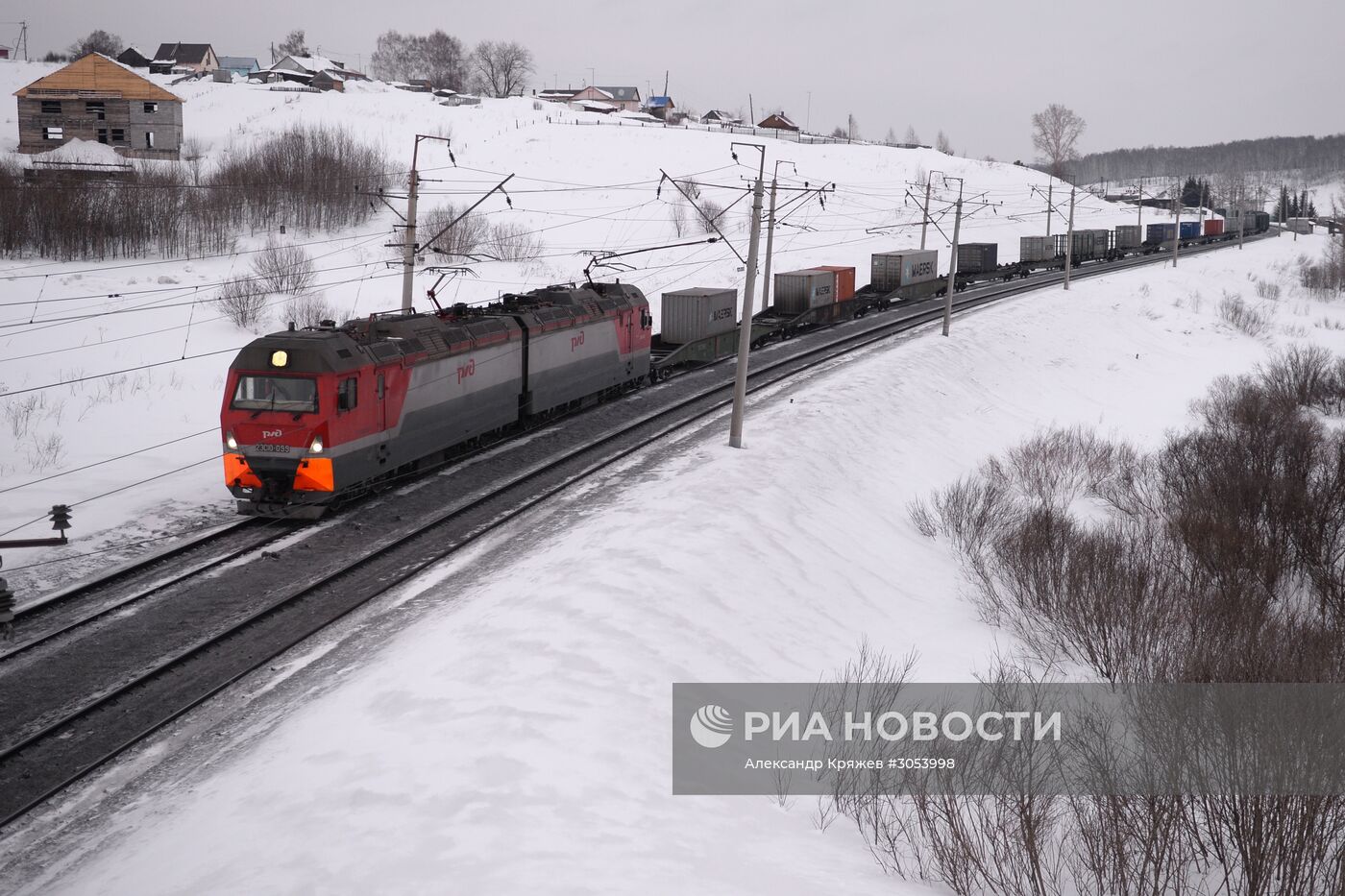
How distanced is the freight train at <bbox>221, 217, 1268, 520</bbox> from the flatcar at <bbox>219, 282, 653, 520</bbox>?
0.03m

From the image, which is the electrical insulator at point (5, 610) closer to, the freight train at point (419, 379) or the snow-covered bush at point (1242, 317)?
the freight train at point (419, 379)

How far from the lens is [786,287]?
4531cm

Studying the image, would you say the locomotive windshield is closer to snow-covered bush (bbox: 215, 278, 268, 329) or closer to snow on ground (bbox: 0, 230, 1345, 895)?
snow on ground (bbox: 0, 230, 1345, 895)

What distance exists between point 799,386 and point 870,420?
3505 mm

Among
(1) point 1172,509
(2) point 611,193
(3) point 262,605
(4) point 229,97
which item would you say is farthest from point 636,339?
(4) point 229,97

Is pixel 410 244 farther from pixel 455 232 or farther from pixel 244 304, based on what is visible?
pixel 455 232

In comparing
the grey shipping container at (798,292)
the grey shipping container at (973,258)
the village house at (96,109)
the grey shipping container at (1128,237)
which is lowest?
the grey shipping container at (798,292)

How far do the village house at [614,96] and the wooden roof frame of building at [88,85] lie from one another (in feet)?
359

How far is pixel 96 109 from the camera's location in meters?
63.9

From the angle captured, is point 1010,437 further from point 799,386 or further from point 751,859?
point 751,859

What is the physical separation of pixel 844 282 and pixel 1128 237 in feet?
166

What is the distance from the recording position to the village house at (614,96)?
170 metres

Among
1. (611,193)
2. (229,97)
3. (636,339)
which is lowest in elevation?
(636,339)

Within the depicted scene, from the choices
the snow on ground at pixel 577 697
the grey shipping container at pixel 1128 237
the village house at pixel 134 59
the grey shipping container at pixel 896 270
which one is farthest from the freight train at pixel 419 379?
the village house at pixel 134 59
